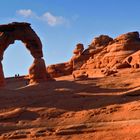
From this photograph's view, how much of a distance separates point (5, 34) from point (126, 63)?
12829mm

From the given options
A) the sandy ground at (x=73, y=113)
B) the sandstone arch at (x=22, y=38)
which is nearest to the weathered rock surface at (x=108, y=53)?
the sandstone arch at (x=22, y=38)

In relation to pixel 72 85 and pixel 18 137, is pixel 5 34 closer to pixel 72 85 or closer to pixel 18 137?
pixel 72 85

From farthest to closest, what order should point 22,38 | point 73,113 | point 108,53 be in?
point 108,53 → point 22,38 → point 73,113

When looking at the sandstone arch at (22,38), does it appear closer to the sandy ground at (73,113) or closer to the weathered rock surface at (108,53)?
the sandy ground at (73,113)

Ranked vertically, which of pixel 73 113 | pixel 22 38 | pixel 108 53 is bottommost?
pixel 73 113

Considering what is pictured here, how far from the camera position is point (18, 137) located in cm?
1307

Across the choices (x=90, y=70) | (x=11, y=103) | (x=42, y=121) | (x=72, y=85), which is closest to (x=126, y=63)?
(x=90, y=70)

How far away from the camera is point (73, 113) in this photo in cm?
1441

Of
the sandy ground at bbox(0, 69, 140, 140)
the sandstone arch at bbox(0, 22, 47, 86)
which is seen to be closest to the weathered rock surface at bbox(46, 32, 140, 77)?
the sandstone arch at bbox(0, 22, 47, 86)

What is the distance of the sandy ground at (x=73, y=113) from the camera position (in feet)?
40.8

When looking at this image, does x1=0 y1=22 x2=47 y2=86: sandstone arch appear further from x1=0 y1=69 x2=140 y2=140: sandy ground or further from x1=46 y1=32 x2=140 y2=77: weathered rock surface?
x1=46 y1=32 x2=140 y2=77: weathered rock surface

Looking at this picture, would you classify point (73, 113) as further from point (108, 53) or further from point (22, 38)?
point (108, 53)

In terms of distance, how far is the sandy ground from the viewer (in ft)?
40.8

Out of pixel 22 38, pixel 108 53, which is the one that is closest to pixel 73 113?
pixel 22 38
